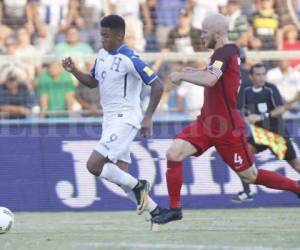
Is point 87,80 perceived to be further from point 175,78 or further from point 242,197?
point 242,197

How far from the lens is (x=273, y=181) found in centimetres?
845

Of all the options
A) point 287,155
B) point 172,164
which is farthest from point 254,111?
point 172,164

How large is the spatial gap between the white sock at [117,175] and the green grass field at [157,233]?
47 centimetres

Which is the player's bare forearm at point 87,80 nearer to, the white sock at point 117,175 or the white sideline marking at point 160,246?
the white sock at point 117,175

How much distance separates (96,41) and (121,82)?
15.8ft

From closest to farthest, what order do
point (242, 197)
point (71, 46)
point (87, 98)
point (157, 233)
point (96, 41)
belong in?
point (157, 233), point (242, 197), point (87, 98), point (71, 46), point (96, 41)

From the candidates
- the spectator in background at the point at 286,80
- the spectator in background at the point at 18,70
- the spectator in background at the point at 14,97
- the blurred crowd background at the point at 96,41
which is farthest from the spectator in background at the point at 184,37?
the spectator in background at the point at 14,97

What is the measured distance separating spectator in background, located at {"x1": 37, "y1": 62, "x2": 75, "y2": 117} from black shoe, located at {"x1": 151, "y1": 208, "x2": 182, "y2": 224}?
4.14 meters

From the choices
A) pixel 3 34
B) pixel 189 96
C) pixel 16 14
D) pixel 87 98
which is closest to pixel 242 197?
pixel 189 96

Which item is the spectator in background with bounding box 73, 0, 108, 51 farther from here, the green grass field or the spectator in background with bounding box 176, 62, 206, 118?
the green grass field

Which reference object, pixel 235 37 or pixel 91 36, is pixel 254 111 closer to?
pixel 235 37

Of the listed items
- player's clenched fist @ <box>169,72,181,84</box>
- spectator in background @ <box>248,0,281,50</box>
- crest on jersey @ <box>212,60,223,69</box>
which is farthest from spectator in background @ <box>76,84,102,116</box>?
player's clenched fist @ <box>169,72,181,84</box>

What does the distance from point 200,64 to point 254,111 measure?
1.33 meters

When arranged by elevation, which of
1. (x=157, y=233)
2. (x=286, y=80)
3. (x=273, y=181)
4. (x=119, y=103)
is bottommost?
(x=157, y=233)
